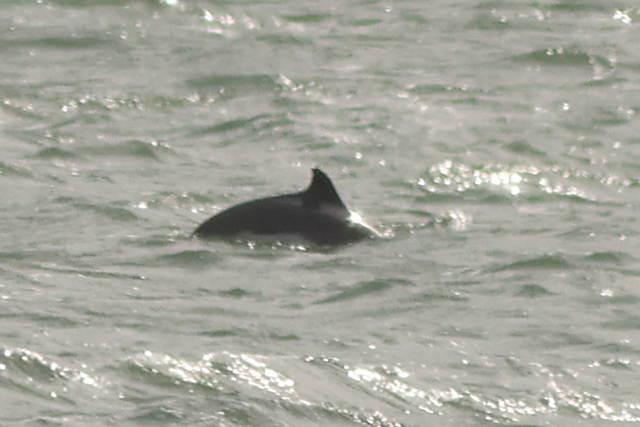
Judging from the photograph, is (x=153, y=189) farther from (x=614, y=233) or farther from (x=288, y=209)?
(x=614, y=233)

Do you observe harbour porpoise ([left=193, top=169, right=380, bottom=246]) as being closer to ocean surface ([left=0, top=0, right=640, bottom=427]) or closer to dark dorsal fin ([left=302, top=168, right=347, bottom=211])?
dark dorsal fin ([left=302, top=168, right=347, bottom=211])

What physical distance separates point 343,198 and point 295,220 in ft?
6.25

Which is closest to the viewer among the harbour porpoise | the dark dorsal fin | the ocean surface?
the ocean surface

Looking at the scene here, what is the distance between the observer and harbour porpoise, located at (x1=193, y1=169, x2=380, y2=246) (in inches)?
615

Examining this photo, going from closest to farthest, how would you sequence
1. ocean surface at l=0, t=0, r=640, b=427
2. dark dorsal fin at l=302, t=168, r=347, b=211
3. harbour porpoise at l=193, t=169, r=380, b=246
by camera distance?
ocean surface at l=0, t=0, r=640, b=427 → dark dorsal fin at l=302, t=168, r=347, b=211 → harbour porpoise at l=193, t=169, r=380, b=246

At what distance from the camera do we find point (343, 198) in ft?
57.4

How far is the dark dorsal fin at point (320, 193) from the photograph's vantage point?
609 inches

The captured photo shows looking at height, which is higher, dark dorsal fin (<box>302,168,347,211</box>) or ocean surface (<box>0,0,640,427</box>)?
dark dorsal fin (<box>302,168,347,211</box>)

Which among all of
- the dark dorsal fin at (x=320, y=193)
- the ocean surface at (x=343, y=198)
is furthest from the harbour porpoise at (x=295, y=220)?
the ocean surface at (x=343, y=198)

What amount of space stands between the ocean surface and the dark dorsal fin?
0.38 meters

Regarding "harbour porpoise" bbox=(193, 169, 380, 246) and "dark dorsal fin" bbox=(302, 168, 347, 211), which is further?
"harbour porpoise" bbox=(193, 169, 380, 246)

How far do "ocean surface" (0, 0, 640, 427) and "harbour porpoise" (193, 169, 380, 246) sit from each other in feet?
0.51

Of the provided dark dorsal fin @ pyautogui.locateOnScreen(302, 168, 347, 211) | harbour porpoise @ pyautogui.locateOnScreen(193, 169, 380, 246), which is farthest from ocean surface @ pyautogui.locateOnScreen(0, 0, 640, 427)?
dark dorsal fin @ pyautogui.locateOnScreen(302, 168, 347, 211)

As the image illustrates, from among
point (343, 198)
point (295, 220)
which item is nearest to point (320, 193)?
point (295, 220)
